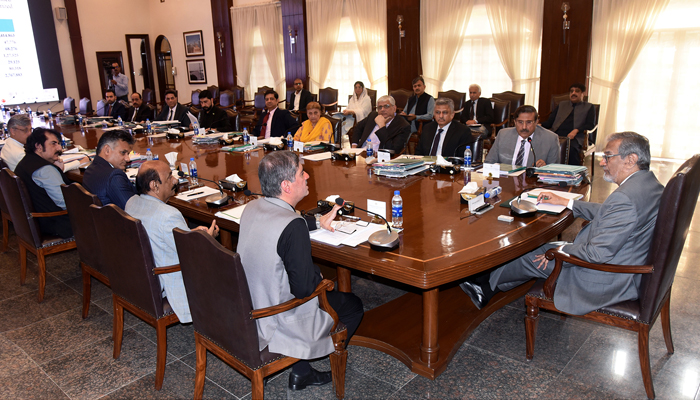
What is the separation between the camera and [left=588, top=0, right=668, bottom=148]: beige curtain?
6551 mm

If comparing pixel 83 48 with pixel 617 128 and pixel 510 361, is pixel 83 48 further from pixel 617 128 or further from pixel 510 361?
pixel 510 361

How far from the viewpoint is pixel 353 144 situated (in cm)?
532

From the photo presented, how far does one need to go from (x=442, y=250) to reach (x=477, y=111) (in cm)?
573

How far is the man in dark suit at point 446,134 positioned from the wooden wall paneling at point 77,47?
35.5ft

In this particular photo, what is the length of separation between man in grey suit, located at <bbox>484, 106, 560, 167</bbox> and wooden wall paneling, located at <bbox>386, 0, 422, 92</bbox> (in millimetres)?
5183

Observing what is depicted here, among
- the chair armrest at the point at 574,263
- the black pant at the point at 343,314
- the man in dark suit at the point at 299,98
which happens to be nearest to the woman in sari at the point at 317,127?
the black pant at the point at 343,314

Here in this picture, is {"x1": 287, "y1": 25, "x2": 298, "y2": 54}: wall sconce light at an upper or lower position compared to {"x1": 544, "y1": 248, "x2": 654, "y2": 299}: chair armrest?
upper

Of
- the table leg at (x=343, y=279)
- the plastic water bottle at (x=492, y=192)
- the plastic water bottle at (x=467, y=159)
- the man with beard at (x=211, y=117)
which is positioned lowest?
the table leg at (x=343, y=279)

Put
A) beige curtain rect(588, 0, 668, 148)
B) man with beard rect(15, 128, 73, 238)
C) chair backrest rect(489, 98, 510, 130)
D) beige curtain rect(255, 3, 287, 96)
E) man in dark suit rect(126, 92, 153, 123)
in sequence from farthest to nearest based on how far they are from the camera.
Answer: beige curtain rect(255, 3, 287, 96), man in dark suit rect(126, 92, 153, 123), chair backrest rect(489, 98, 510, 130), beige curtain rect(588, 0, 668, 148), man with beard rect(15, 128, 73, 238)

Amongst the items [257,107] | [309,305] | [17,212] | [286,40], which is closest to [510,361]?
[309,305]

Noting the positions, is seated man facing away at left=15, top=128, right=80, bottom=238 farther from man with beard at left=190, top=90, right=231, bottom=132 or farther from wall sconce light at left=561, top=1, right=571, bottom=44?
wall sconce light at left=561, top=1, right=571, bottom=44

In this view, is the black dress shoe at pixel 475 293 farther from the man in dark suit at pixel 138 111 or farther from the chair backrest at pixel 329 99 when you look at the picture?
the chair backrest at pixel 329 99

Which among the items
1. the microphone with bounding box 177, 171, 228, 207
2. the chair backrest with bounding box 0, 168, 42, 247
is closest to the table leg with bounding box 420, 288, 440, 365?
the microphone with bounding box 177, 171, 228, 207

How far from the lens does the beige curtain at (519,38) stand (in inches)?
293
